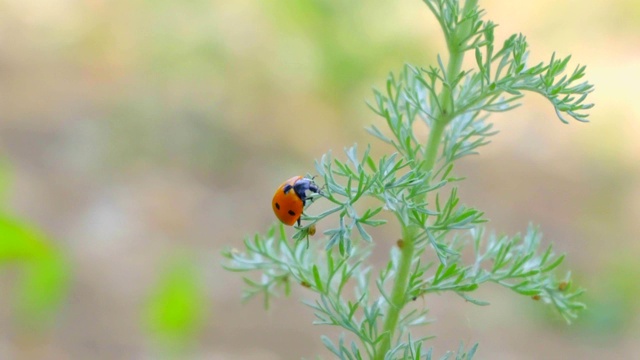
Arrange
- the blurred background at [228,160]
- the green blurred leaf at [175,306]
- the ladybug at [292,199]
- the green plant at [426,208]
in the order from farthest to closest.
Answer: the blurred background at [228,160]
the green blurred leaf at [175,306]
the ladybug at [292,199]
the green plant at [426,208]

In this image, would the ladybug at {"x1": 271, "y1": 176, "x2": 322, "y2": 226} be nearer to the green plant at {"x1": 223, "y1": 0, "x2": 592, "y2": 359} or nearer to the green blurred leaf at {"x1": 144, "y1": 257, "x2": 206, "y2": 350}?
the green plant at {"x1": 223, "y1": 0, "x2": 592, "y2": 359}

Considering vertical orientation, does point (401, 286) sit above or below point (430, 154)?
below

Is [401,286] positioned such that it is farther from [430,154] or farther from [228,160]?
[228,160]

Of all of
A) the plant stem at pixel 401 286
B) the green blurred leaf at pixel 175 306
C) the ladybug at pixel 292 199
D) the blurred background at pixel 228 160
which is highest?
the blurred background at pixel 228 160

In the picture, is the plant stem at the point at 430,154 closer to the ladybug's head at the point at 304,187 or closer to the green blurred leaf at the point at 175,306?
the ladybug's head at the point at 304,187

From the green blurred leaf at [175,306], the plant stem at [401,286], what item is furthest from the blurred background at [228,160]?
the plant stem at [401,286]

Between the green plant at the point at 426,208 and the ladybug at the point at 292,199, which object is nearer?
the green plant at the point at 426,208

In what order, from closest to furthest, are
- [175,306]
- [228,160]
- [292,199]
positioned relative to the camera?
[292,199] → [175,306] → [228,160]

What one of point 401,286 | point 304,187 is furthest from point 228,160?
point 401,286
